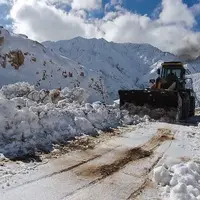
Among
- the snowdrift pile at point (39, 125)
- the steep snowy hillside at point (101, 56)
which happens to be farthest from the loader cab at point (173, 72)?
the steep snowy hillside at point (101, 56)

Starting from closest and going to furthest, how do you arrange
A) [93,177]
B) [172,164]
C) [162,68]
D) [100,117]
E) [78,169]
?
[93,177] → [78,169] → [172,164] → [100,117] → [162,68]

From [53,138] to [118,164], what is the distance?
1.95 meters

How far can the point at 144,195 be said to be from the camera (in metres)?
4.32

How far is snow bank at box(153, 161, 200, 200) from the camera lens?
413cm

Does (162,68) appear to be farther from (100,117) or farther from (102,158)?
(102,158)

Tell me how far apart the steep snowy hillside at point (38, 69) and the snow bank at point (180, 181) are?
20394mm

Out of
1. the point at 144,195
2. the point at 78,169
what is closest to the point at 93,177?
the point at 78,169

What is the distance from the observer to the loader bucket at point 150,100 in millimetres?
13172

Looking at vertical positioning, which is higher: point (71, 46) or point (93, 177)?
point (71, 46)

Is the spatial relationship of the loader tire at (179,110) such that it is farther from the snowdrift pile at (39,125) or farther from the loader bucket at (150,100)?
the snowdrift pile at (39,125)

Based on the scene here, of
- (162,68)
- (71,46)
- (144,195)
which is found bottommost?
(144,195)

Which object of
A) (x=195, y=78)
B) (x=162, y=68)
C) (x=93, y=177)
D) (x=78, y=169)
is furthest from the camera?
(x=195, y=78)

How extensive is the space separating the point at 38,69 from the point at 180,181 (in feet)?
84.0

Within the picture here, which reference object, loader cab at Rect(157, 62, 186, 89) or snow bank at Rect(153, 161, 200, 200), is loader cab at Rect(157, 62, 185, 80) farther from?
snow bank at Rect(153, 161, 200, 200)
